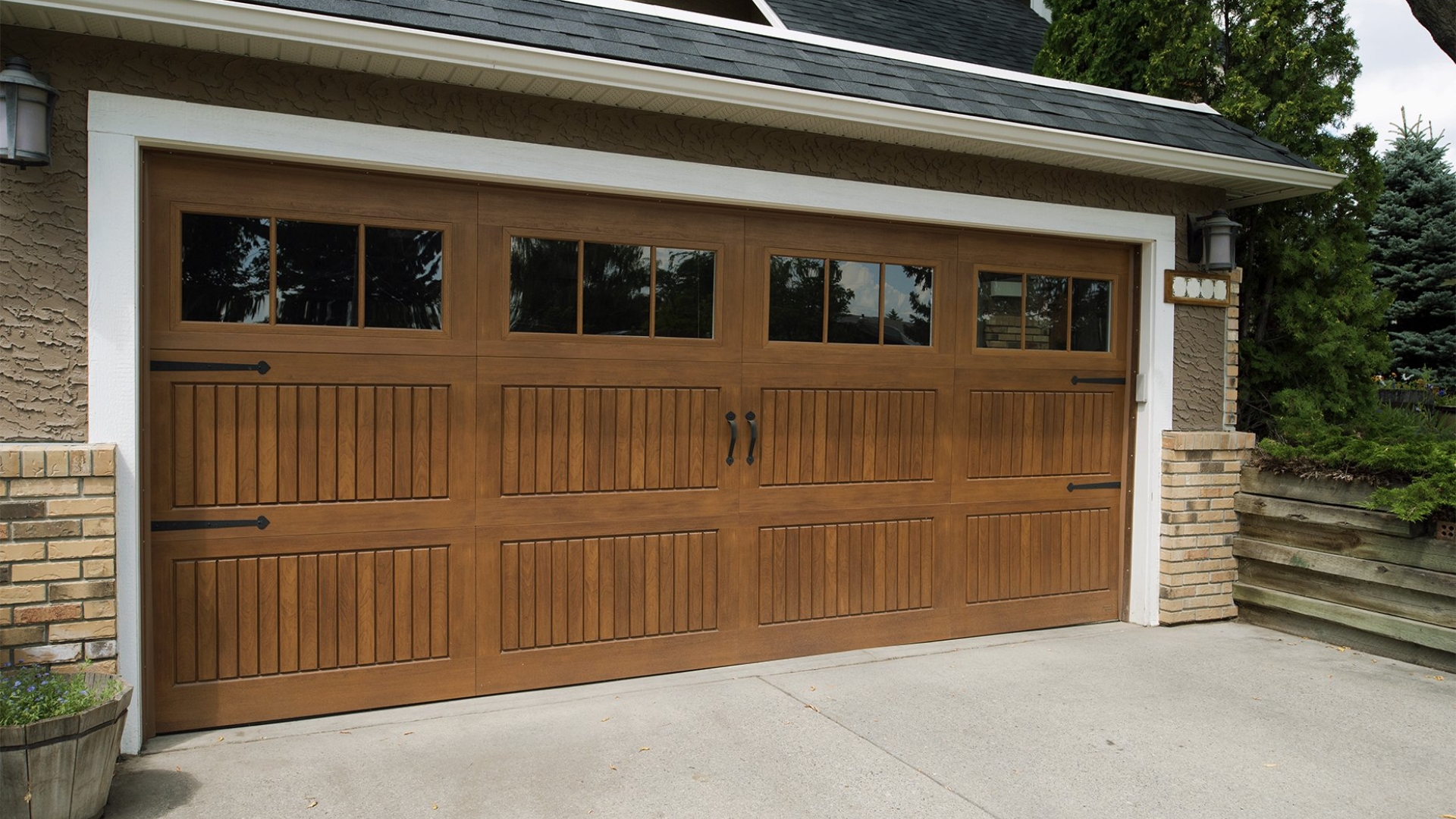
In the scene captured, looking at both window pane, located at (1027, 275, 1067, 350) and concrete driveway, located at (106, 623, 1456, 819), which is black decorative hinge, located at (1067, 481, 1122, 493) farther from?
concrete driveway, located at (106, 623, 1456, 819)

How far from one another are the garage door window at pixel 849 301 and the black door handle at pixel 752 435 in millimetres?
415

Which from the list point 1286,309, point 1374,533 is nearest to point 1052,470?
point 1374,533

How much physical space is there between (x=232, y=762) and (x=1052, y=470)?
4.23 metres

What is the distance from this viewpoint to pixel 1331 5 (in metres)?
6.36

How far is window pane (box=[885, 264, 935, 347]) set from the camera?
504 cm

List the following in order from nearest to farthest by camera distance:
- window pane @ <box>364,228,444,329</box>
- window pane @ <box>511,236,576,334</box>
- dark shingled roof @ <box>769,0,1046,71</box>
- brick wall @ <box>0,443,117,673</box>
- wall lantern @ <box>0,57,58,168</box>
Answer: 1. wall lantern @ <box>0,57,58,168</box>
2. brick wall @ <box>0,443,117,673</box>
3. window pane @ <box>364,228,444,329</box>
4. window pane @ <box>511,236,576,334</box>
5. dark shingled roof @ <box>769,0,1046,71</box>

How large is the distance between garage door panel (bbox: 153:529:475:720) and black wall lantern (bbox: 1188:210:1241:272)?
436 cm

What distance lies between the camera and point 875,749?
12.1ft

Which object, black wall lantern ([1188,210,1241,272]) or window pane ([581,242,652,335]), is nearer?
window pane ([581,242,652,335])

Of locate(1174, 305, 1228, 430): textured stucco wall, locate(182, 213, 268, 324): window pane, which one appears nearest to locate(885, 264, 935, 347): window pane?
locate(1174, 305, 1228, 430): textured stucco wall

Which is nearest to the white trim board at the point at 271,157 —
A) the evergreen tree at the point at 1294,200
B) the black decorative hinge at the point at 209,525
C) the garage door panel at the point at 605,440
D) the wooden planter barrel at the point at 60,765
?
the black decorative hinge at the point at 209,525

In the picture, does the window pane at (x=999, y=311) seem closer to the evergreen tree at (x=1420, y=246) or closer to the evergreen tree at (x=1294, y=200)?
the evergreen tree at (x=1294, y=200)

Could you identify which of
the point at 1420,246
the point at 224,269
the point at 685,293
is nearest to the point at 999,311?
the point at 685,293

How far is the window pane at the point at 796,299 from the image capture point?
4.75 m
